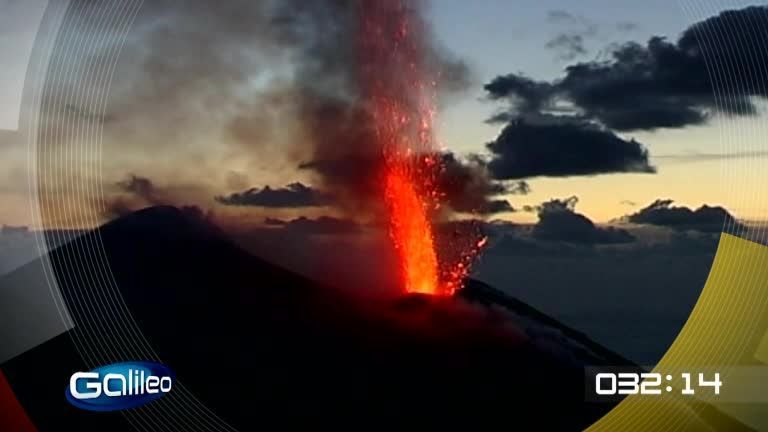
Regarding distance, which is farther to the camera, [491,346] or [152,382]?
[491,346]

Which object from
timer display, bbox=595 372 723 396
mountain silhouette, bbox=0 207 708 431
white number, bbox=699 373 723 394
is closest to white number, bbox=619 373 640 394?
timer display, bbox=595 372 723 396

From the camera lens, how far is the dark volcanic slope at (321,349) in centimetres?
3744

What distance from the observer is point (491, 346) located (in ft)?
138

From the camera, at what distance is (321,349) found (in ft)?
138

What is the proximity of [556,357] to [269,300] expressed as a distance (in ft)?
41.1

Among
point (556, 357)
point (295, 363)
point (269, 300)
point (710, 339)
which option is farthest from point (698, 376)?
point (269, 300)

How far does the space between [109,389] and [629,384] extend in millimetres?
11999

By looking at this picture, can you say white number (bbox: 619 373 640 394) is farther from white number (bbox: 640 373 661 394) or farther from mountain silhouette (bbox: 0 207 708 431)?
Result: mountain silhouette (bbox: 0 207 708 431)

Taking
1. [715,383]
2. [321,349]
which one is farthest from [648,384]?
[321,349]

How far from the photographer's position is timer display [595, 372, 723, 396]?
2364 cm

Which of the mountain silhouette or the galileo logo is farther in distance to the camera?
the mountain silhouette

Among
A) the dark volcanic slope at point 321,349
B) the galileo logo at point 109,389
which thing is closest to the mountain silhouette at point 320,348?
the dark volcanic slope at point 321,349

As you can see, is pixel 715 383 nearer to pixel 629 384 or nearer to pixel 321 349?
pixel 629 384

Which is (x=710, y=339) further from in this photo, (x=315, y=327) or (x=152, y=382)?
(x=315, y=327)
